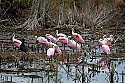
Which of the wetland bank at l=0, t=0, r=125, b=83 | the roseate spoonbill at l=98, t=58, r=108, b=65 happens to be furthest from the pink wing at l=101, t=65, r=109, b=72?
the roseate spoonbill at l=98, t=58, r=108, b=65

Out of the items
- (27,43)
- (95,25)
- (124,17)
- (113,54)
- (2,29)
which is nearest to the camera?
(113,54)

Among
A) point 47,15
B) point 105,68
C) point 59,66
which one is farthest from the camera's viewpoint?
point 47,15

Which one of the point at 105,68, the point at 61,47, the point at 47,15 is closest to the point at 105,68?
the point at 105,68

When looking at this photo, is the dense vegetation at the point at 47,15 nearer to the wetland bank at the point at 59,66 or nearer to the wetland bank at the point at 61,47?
the wetland bank at the point at 61,47

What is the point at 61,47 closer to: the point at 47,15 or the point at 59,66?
the point at 59,66

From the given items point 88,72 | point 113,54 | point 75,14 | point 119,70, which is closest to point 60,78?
point 88,72

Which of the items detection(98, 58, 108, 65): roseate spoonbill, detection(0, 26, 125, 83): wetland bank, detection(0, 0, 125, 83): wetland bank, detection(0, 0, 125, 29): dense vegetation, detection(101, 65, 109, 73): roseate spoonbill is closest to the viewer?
detection(0, 26, 125, 83): wetland bank

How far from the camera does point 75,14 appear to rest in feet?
68.8

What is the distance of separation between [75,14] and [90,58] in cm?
1049

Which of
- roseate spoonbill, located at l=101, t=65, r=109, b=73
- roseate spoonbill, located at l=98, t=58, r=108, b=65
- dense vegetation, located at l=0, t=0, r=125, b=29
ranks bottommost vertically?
roseate spoonbill, located at l=101, t=65, r=109, b=73

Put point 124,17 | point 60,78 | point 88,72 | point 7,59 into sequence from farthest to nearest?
point 124,17 → point 7,59 → point 88,72 → point 60,78

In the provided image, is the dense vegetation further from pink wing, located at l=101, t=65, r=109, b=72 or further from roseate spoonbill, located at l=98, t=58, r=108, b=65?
pink wing, located at l=101, t=65, r=109, b=72

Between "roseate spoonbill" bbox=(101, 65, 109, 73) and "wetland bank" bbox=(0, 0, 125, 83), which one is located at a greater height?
"wetland bank" bbox=(0, 0, 125, 83)

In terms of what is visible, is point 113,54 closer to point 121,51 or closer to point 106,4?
point 121,51
